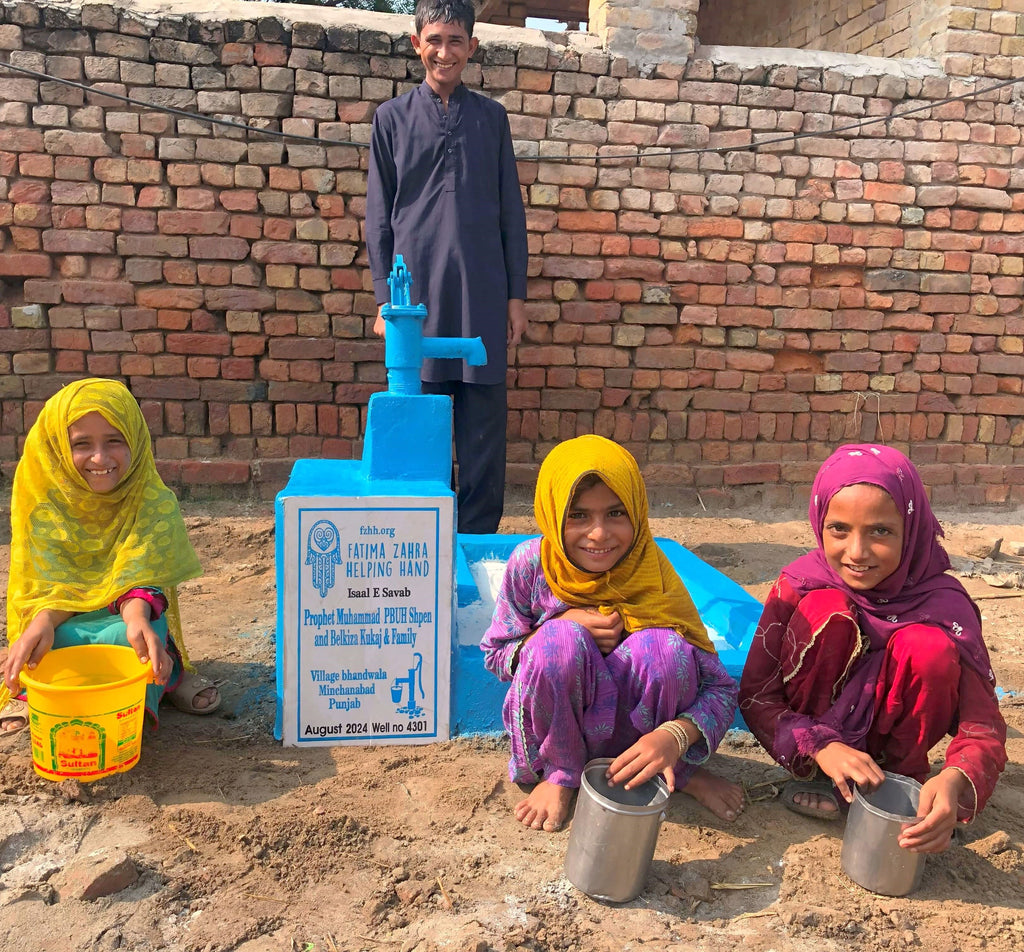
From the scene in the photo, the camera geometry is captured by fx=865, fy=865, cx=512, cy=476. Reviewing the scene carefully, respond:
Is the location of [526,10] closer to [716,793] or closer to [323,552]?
[323,552]

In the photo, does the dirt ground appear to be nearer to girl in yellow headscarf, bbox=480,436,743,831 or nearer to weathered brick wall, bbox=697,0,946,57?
girl in yellow headscarf, bbox=480,436,743,831

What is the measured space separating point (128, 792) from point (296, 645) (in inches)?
19.9

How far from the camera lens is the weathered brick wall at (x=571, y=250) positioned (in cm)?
441

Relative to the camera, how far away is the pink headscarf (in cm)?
193

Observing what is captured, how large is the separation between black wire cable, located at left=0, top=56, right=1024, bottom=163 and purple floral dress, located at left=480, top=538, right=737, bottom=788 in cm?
324

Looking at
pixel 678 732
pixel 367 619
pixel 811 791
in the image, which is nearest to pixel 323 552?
pixel 367 619

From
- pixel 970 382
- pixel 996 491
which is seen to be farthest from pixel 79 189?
pixel 996 491

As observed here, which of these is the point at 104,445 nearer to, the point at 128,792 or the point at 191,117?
the point at 128,792

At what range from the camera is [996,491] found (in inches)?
209

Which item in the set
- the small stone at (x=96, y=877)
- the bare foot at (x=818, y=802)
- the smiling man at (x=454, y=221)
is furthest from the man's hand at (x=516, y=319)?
the small stone at (x=96, y=877)

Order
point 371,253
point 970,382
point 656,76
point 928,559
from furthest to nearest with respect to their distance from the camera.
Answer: point 970,382 → point 656,76 → point 371,253 → point 928,559

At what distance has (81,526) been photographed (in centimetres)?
235

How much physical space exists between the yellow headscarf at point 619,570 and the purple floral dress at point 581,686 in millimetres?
39

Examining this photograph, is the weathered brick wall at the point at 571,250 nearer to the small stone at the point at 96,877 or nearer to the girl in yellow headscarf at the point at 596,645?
the girl in yellow headscarf at the point at 596,645
